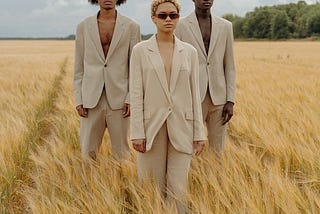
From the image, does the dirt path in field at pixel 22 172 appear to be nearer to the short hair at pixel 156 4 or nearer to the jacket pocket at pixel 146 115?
the jacket pocket at pixel 146 115

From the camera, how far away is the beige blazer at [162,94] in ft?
7.09

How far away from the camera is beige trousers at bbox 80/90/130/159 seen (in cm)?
298

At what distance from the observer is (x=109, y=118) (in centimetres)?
299

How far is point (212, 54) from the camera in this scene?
288 cm

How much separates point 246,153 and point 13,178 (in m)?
1.52

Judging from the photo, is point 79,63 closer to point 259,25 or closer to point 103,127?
point 103,127

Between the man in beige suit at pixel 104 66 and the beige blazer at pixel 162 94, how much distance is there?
0.71m

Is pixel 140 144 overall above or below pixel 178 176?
above

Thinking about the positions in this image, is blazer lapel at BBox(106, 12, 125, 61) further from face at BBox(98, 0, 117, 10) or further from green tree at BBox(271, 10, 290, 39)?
green tree at BBox(271, 10, 290, 39)

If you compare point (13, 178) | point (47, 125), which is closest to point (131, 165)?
point (13, 178)

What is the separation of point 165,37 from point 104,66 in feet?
2.70

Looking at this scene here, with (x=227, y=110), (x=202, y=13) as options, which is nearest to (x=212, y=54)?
(x=202, y=13)

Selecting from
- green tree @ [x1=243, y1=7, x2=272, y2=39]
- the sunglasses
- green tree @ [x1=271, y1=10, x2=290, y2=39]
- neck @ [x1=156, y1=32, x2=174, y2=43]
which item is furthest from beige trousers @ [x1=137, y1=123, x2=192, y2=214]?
green tree @ [x1=243, y1=7, x2=272, y2=39]

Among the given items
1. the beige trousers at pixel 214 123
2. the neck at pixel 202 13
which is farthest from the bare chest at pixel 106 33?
the beige trousers at pixel 214 123
